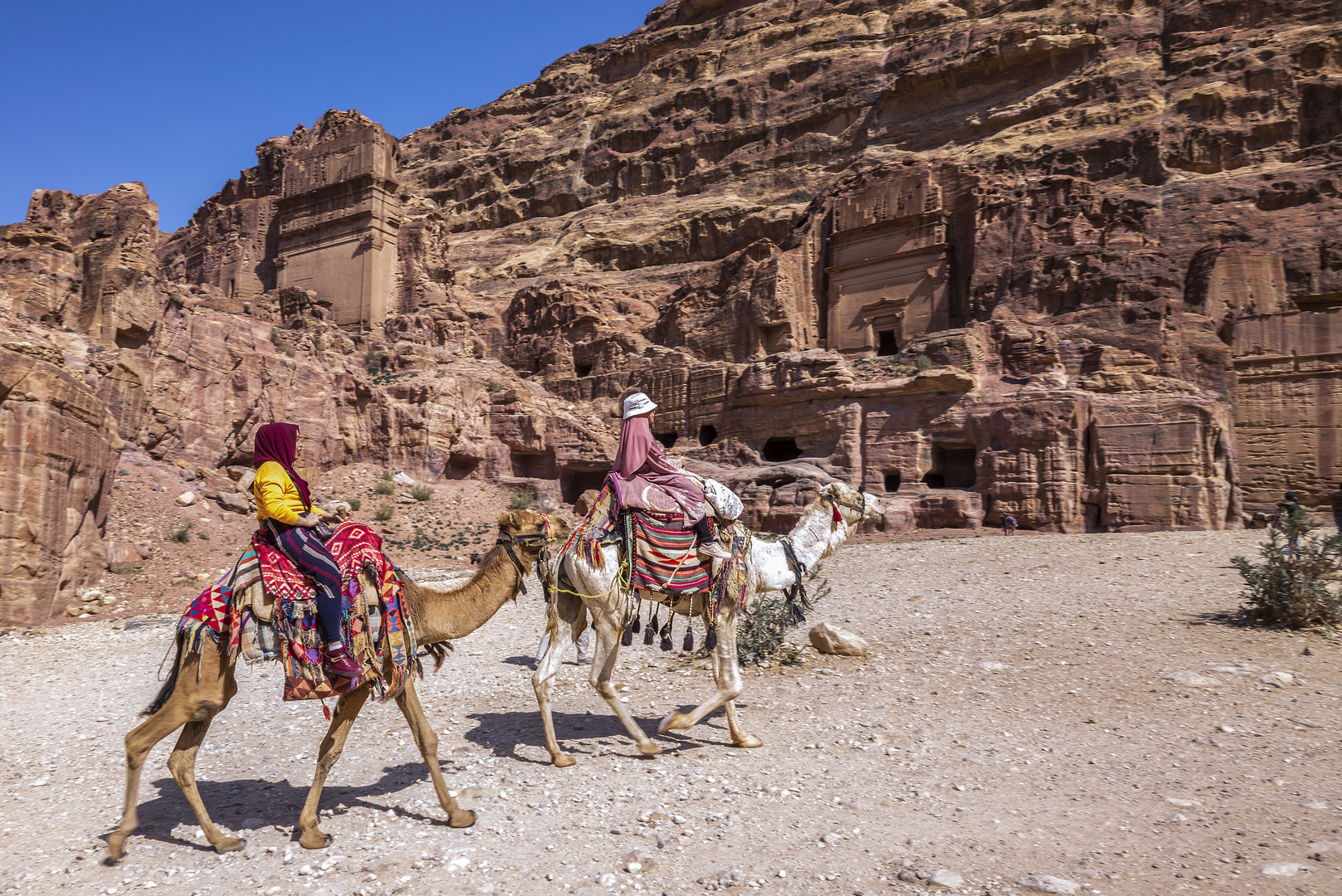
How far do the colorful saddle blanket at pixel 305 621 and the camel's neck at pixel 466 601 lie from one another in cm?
21

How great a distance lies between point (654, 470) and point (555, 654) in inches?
61.9

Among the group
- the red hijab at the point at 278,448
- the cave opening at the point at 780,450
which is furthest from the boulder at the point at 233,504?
the red hijab at the point at 278,448

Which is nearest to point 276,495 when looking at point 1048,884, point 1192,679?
point 1048,884

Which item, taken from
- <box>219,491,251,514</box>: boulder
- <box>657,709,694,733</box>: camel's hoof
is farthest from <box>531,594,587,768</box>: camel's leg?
<box>219,491,251,514</box>: boulder

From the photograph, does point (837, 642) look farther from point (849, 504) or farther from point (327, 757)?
point (327, 757)

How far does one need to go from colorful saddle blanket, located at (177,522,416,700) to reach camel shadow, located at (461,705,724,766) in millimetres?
1700

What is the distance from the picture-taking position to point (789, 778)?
489 cm

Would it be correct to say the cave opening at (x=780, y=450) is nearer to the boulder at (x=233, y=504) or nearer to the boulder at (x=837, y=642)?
the boulder at (x=233, y=504)

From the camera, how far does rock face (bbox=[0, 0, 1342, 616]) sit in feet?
65.1

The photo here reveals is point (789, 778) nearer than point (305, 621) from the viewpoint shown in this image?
No

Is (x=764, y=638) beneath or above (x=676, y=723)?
above

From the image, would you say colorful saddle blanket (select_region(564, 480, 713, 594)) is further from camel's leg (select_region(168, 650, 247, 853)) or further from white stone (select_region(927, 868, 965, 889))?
white stone (select_region(927, 868, 965, 889))

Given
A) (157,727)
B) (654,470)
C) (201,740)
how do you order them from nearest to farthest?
(157,727), (201,740), (654,470)

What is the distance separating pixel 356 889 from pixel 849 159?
→ 52307mm
